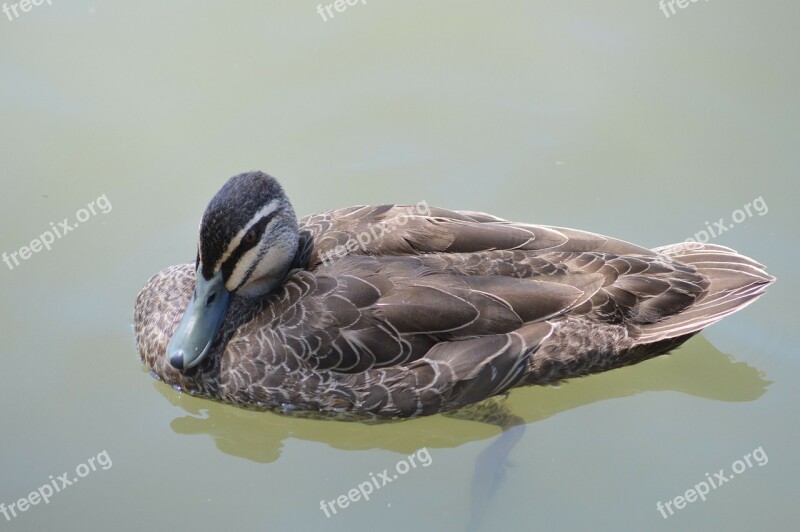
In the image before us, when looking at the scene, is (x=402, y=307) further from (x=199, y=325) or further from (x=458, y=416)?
(x=199, y=325)

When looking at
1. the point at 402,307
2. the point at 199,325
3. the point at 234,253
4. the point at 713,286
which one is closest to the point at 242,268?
the point at 234,253

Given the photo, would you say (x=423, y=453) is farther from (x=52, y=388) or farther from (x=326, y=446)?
(x=52, y=388)

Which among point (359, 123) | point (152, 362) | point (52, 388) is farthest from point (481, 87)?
point (52, 388)

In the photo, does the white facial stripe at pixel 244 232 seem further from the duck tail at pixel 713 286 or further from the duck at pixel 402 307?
the duck tail at pixel 713 286

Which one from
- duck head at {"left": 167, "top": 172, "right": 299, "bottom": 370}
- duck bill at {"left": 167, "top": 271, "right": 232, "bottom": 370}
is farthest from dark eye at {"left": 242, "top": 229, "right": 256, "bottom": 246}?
duck bill at {"left": 167, "top": 271, "right": 232, "bottom": 370}

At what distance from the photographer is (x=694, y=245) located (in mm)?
7930

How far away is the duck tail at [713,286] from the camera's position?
7328 mm

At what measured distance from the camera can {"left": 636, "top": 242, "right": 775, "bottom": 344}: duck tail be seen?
A: 24.0ft

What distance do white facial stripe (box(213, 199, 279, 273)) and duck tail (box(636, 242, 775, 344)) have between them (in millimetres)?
2681

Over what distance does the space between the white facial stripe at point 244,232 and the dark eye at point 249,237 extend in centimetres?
3

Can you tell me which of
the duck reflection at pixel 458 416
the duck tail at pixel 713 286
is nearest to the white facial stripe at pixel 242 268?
the duck reflection at pixel 458 416

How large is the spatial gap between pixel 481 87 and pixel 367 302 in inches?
135

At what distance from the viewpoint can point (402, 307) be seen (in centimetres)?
707

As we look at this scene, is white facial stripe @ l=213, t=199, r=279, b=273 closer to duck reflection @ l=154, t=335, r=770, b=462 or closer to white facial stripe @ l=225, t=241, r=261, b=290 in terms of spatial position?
white facial stripe @ l=225, t=241, r=261, b=290
